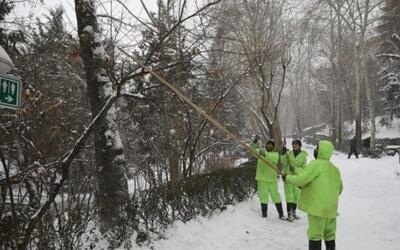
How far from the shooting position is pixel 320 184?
18.0 ft

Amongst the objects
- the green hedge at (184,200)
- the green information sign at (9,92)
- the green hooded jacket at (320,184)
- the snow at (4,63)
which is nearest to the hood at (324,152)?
the green hooded jacket at (320,184)

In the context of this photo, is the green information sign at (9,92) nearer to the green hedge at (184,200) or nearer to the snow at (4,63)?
the snow at (4,63)

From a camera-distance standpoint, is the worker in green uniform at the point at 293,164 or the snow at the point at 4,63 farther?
the worker in green uniform at the point at 293,164

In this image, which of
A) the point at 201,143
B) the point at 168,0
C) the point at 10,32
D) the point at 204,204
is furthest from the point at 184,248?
the point at 201,143

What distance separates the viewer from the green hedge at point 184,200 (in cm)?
645

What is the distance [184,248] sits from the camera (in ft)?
21.2

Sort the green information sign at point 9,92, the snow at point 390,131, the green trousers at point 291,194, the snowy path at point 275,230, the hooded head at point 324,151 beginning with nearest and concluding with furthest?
1. the green information sign at point 9,92
2. the hooded head at point 324,151
3. the snowy path at point 275,230
4. the green trousers at point 291,194
5. the snow at point 390,131

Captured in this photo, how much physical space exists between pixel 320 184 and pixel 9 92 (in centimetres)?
397

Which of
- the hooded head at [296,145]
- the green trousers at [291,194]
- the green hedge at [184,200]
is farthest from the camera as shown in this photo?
the green trousers at [291,194]

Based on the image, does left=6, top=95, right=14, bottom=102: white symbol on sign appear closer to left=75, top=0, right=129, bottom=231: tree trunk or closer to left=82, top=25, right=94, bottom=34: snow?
left=75, top=0, right=129, bottom=231: tree trunk

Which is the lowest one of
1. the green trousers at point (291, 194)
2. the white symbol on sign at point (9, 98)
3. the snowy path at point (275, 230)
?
the snowy path at point (275, 230)

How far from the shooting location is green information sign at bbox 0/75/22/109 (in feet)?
13.0

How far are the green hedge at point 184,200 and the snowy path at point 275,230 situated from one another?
7.7 inches

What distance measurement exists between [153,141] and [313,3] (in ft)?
54.8
